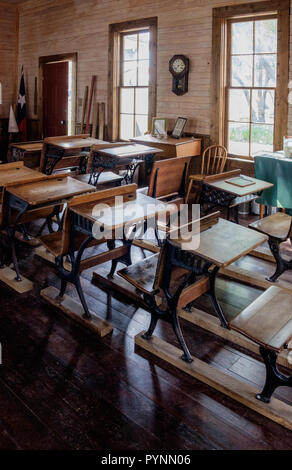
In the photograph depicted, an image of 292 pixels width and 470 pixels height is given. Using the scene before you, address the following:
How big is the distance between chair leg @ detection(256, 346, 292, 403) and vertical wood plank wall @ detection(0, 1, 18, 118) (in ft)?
32.7

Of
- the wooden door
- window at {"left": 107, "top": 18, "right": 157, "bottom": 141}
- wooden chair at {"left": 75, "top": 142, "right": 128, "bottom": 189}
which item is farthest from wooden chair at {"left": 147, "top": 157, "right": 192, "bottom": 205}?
the wooden door

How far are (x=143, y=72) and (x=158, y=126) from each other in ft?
4.17

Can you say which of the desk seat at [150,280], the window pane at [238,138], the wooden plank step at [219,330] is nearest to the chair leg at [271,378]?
the wooden plank step at [219,330]

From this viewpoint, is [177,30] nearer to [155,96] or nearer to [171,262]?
[155,96]

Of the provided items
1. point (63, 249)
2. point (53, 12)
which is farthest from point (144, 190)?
point (53, 12)

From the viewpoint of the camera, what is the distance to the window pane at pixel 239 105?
6.16 meters

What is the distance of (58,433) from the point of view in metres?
2.06

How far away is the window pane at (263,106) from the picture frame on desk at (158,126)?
4.58ft

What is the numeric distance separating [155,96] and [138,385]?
18.5 ft

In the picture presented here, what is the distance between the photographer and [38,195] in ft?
10.6

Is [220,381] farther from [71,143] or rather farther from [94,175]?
[71,143]

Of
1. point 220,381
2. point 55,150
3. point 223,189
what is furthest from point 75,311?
point 55,150

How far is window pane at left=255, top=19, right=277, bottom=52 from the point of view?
5656 millimetres

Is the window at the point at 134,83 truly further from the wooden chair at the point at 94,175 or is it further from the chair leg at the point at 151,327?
the chair leg at the point at 151,327
